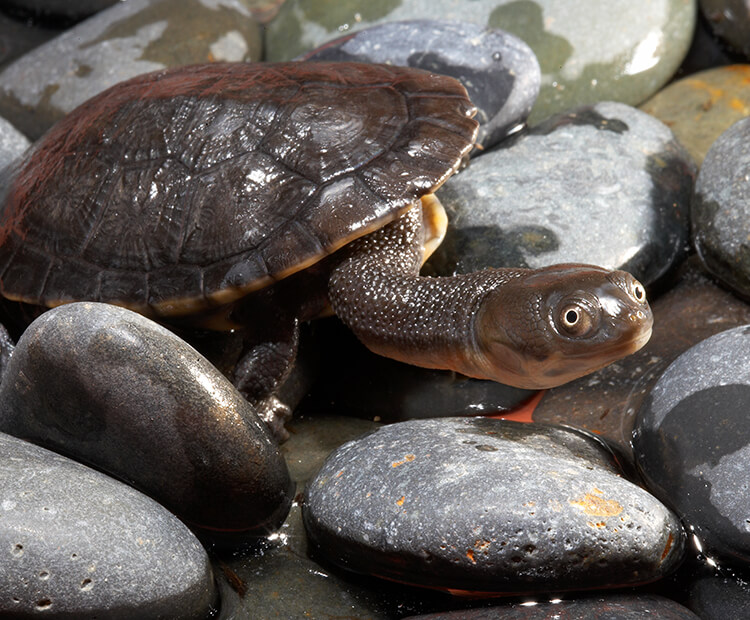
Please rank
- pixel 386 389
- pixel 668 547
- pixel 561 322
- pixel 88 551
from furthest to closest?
pixel 386 389 → pixel 561 322 → pixel 668 547 → pixel 88 551

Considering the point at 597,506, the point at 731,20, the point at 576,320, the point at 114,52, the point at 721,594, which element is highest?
the point at 114,52

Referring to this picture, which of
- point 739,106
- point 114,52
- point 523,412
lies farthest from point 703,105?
point 114,52

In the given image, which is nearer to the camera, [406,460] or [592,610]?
[592,610]

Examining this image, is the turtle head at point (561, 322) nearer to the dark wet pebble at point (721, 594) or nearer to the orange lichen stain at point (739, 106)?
the dark wet pebble at point (721, 594)

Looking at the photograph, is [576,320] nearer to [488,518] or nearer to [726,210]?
[488,518]

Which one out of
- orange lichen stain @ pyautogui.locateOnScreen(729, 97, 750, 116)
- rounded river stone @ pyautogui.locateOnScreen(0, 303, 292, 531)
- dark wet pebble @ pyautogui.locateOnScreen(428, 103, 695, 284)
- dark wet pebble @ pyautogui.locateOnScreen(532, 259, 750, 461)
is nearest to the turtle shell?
dark wet pebble @ pyautogui.locateOnScreen(428, 103, 695, 284)

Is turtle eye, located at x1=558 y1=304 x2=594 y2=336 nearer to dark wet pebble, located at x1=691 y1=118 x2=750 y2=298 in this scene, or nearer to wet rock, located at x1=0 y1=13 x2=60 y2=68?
dark wet pebble, located at x1=691 y1=118 x2=750 y2=298

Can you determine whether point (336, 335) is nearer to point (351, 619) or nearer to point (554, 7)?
point (351, 619)
